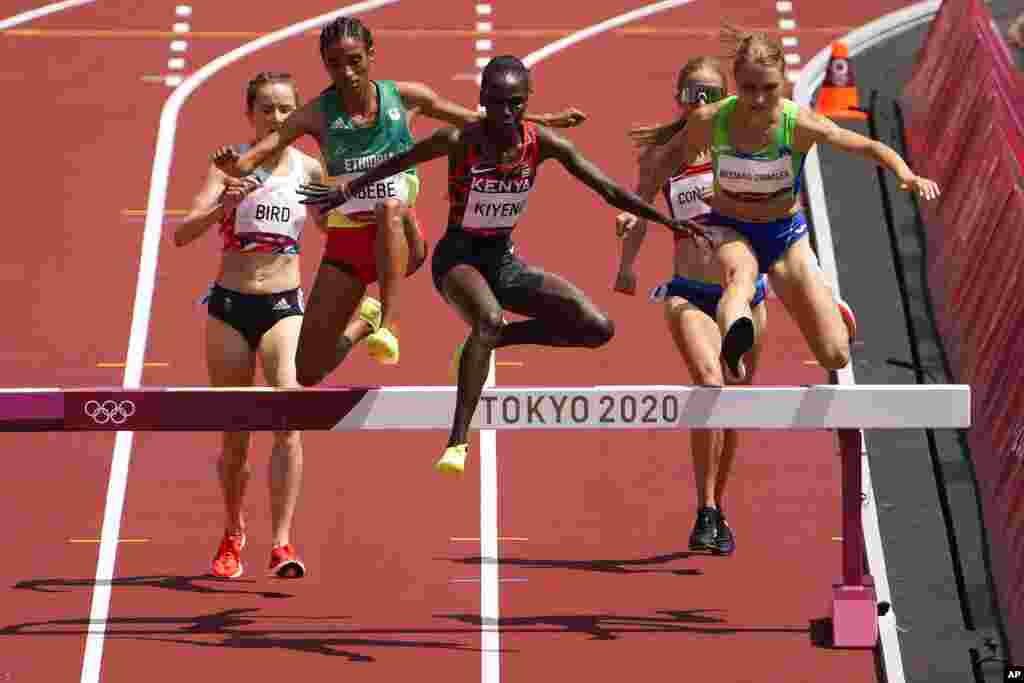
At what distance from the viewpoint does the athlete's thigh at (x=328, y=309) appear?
50.7 feet

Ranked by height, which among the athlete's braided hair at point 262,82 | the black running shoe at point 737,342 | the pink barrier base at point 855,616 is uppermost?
the athlete's braided hair at point 262,82

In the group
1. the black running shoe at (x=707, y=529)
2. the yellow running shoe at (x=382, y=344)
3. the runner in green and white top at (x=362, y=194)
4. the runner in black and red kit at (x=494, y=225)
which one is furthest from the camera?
the black running shoe at (x=707, y=529)

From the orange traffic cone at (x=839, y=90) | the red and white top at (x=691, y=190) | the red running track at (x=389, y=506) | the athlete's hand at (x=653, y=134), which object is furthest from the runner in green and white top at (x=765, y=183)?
the orange traffic cone at (x=839, y=90)

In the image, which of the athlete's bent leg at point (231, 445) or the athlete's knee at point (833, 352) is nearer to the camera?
the athlete's knee at point (833, 352)

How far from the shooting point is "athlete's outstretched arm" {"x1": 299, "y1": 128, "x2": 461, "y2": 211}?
48.1 feet

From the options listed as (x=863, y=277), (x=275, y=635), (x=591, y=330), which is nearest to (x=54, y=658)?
(x=275, y=635)

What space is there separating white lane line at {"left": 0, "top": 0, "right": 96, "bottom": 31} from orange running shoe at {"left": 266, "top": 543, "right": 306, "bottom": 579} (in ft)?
35.0

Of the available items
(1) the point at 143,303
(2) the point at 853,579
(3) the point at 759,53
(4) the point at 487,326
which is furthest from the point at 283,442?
(1) the point at 143,303

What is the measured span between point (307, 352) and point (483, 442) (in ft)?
10.4

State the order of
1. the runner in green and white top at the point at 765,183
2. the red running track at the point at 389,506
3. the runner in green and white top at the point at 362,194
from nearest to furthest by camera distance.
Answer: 1. the runner in green and white top at the point at 765,183
2. the runner in green and white top at the point at 362,194
3. the red running track at the point at 389,506

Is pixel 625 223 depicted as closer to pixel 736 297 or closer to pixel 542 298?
pixel 542 298

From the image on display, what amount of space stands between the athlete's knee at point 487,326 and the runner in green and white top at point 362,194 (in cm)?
80

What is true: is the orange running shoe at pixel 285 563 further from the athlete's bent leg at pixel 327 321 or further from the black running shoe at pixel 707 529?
→ the black running shoe at pixel 707 529

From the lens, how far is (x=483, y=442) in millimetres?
18484
